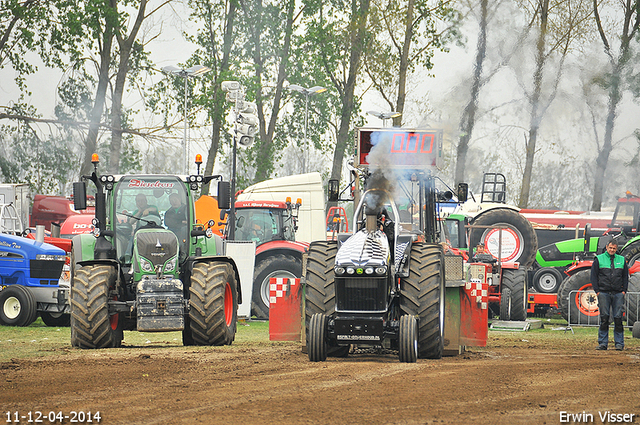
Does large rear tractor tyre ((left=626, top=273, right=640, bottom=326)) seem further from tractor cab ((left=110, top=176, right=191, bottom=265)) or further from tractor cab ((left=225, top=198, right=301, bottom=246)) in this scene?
tractor cab ((left=110, top=176, right=191, bottom=265))

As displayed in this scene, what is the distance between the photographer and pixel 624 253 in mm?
17875

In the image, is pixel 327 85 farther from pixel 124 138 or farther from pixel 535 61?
pixel 535 61

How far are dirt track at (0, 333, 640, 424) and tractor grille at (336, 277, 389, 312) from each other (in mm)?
644

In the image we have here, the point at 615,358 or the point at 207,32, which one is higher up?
the point at 207,32

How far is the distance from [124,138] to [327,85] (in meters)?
9.82

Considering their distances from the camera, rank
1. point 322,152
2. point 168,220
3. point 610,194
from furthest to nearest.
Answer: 1. point 322,152
2. point 610,194
3. point 168,220

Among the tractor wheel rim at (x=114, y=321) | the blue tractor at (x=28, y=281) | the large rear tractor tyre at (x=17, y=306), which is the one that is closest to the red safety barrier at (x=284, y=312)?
the tractor wheel rim at (x=114, y=321)

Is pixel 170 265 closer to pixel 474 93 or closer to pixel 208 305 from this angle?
pixel 208 305

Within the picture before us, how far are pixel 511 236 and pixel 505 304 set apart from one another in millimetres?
3008

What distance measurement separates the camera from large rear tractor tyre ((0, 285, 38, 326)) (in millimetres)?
15781

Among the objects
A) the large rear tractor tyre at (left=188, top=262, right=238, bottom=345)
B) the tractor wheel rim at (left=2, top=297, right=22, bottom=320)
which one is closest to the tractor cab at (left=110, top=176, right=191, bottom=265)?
the large rear tractor tyre at (left=188, top=262, right=238, bottom=345)

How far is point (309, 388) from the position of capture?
7527 millimetres

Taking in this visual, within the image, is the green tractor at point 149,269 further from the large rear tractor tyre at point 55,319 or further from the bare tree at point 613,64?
the bare tree at point 613,64

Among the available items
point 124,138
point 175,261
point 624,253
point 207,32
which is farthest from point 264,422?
point 207,32
